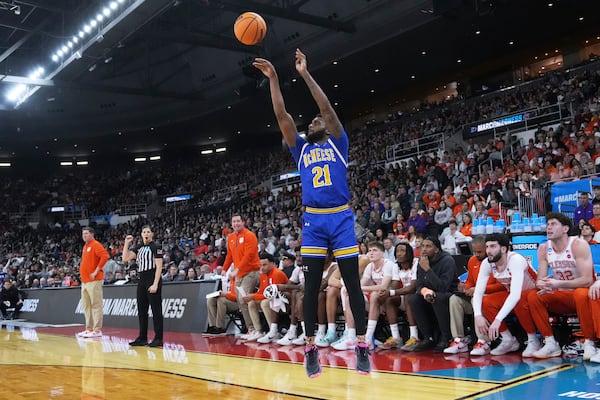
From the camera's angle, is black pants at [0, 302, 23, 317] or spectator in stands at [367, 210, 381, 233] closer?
spectator in stands at [367, 210, 381, 233]

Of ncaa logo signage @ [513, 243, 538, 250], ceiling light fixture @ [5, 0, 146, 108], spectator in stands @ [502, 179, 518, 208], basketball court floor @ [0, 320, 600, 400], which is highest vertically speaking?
ceiling light fixture @ [5, 0, 146, 108]

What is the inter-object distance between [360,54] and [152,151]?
1988cm

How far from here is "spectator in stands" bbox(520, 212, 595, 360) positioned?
4.76m

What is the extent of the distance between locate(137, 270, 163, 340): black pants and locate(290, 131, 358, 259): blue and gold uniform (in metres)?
4.50

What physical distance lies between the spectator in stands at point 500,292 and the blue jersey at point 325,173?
6.48ft

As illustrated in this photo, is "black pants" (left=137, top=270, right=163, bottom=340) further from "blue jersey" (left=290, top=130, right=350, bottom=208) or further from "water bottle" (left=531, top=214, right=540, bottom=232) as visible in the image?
"water bottle" (left=531, top=214, right=540, bottom=232)

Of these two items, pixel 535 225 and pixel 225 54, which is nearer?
pixel 535 225

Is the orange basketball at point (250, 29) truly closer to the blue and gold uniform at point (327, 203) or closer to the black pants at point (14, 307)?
the blue and gold uniform at point (327, 203)

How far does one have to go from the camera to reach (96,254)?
9.51 meters

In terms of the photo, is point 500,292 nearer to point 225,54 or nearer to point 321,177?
point 321,177

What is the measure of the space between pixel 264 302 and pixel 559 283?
13.9 feet

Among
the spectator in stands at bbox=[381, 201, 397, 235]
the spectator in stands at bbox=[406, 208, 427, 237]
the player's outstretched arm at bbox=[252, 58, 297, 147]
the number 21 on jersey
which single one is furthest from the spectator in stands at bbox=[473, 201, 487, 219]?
the player's outstretched arm at bbox=[252, 58, 297, 147]

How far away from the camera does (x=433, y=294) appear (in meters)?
5.85

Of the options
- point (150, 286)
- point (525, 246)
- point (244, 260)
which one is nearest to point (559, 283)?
point (525, 246)
